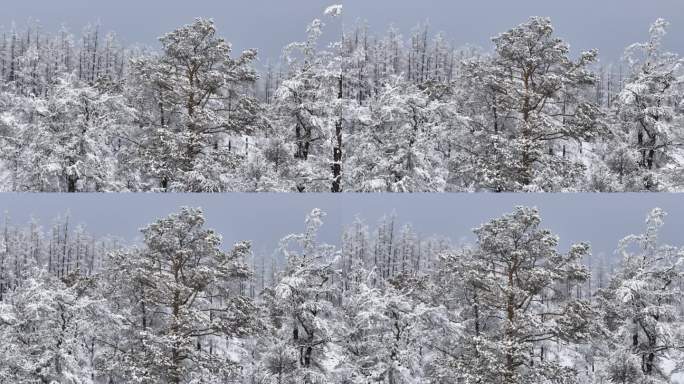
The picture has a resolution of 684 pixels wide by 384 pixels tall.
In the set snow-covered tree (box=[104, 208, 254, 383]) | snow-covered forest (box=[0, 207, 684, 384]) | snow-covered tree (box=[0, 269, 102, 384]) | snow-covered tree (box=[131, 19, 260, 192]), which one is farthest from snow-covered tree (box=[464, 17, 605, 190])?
snow-covered tree (box=[0, 269, 102, 384])

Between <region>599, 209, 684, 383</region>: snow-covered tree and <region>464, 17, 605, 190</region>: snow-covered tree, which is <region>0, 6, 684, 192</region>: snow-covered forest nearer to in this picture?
<region>464, 17, 605, 190</region>: snow-covered tree

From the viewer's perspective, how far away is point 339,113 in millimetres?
9531

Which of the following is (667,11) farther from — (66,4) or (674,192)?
(66,4)

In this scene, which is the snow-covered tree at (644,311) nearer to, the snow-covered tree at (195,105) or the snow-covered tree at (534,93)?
the snow-covered tree at (534,93)

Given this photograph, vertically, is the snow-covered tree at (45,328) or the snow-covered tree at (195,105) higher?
the snow-covered tree at (195,105)

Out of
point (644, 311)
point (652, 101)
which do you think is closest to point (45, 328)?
point (644, 311)

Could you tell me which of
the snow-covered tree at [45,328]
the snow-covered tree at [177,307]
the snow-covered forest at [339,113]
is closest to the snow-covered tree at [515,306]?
the snow-covered forest at [339,113]

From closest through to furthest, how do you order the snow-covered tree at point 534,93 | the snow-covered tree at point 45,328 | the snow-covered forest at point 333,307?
1. the snow-covered tree at point 534,93
2. the snow-covered forest at point 333,307
3. the snow-covered tree at point 45,328

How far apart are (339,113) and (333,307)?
215 centimetres

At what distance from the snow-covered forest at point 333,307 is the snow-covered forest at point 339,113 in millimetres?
743

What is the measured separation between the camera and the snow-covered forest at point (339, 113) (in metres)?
9.02

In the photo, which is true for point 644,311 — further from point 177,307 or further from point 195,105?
point 195,105

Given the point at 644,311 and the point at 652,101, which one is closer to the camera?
the point at 652,101

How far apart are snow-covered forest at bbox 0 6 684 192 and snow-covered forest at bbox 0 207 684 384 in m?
0.74
